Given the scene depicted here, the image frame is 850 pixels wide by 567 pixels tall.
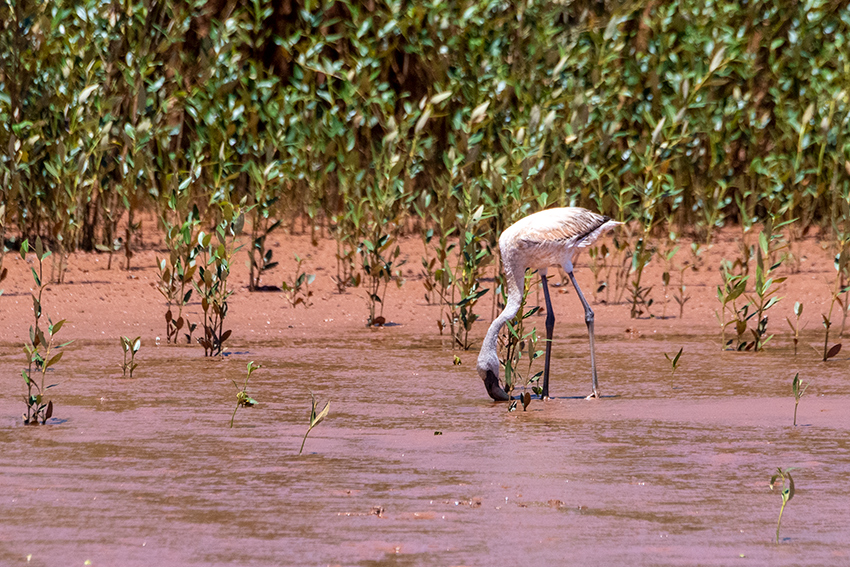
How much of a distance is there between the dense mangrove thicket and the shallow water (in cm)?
244

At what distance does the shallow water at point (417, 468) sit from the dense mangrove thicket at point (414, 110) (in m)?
2.44

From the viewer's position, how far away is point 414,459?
4090mm

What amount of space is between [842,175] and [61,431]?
7.87 m

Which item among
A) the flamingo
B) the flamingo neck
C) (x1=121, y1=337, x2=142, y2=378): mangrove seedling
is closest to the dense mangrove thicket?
the flamingo

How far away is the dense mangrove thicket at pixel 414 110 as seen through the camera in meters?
8.77

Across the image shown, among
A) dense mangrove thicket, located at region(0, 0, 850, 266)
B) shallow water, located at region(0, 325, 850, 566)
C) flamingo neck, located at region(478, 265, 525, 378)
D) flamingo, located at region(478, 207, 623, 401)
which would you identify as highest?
dense mangrove thicket, located at region(0, 0, 850, 266)

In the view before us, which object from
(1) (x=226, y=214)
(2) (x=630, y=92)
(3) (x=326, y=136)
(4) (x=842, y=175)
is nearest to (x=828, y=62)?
(4) (x=842, y=175)

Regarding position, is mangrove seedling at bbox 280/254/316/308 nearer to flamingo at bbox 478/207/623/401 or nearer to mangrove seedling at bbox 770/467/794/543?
flamingo at bbox 478/207/623/401

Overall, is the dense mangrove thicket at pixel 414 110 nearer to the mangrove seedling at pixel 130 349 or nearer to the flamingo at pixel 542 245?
the flamingo at pixel 542 245

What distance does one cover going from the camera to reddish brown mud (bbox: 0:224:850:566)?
10.3 feet

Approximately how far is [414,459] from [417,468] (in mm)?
139

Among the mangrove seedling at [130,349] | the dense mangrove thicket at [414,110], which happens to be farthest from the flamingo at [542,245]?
the dense mangrove thicket at [414,110]

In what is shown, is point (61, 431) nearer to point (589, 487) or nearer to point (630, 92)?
point (589, 487)

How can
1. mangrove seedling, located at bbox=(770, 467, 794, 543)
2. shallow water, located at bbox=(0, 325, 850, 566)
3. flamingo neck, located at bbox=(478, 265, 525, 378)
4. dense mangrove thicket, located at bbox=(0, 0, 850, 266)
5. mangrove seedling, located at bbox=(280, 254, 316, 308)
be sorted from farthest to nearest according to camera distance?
1. dense mangrove thicket, located at bbox=(0, 0, 850, 266)
2. mangrove seedling, located at bbox=(280, 254, 316, 308)
3. flamingo neck, located at bbox=(478, 265, 525, 378)
4. mangrove seedling, located at bbox=(770, 467, 794, 543)
5. shallow water, located at bbox=(0, 325, 850, 566)
